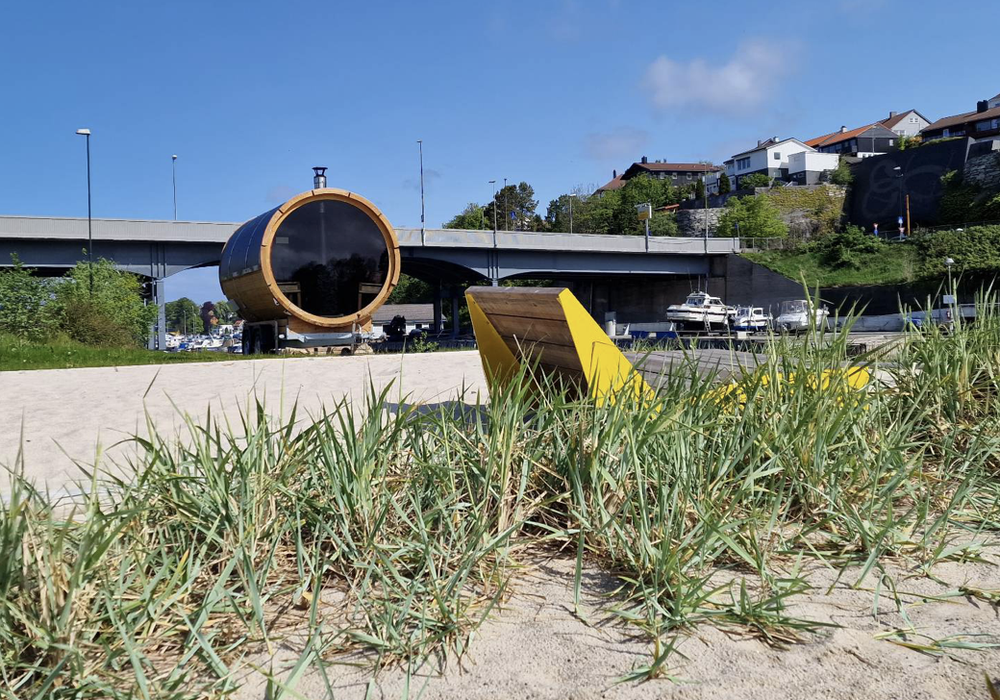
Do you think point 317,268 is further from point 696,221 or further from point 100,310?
point 696,221

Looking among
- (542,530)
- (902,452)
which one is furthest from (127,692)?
(902,452)

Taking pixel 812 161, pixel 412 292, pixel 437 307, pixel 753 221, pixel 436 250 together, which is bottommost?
pixel 437 307

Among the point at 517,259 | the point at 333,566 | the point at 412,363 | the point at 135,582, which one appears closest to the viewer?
the point at 135,582

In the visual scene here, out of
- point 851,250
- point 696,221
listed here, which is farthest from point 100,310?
point 696,221

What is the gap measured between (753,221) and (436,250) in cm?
3367

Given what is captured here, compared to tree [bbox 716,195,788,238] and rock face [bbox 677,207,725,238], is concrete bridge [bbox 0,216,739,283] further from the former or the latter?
rock face [bbox 677,207,725,238]

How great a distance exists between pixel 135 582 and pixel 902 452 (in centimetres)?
310

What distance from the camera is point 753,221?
66.1m

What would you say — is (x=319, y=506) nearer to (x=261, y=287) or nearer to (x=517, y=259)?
(x=261, y=287)

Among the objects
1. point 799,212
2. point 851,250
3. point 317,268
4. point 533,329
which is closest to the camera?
point 533,329

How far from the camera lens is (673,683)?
78.9 inches

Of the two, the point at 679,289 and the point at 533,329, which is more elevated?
the point at 679,289

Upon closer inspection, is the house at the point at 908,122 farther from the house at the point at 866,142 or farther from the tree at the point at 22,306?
the tree at the point at 22,306

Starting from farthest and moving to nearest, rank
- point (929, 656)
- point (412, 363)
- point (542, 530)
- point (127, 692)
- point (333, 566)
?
1. point (412, 363)
2. point (542, 530)
3. point (333, 566)
4. point (929, 656)
5. point (127, 692)
